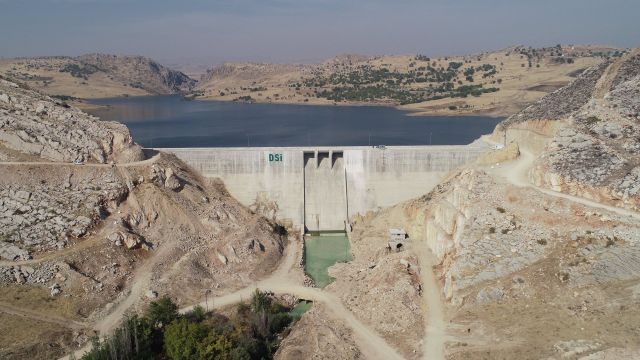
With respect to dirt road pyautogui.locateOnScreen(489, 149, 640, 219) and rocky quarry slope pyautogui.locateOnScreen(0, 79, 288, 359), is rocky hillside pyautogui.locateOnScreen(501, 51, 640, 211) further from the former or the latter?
rocky quarry slope pyautogui.locateOnScreen(0, 79, 288, 359)

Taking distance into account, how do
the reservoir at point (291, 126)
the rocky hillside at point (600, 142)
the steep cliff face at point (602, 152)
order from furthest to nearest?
1. the reservoir at point (291, 126)
2. the rocky hillside at point (600, 142)
3. the steep cliff face at point (602, 152)

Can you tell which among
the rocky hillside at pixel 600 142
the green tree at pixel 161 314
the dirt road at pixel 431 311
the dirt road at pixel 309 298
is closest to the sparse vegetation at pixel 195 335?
the green tree at pixel 161 314

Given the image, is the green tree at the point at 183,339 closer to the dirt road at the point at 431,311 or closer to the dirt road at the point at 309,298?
the dirt road at the point at 309,298

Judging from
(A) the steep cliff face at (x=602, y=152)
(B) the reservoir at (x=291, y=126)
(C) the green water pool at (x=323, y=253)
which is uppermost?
(A) the steep cliff face at (x=602, y=152)

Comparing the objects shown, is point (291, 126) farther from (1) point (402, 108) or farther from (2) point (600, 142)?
(2) point (600, 142)

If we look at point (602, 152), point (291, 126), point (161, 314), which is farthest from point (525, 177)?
point (291, 126)
